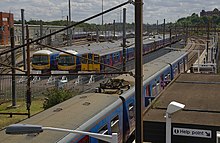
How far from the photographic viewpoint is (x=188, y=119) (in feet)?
23.0

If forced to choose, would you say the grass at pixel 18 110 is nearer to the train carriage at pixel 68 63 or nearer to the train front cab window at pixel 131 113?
the train front cab window at pixel 131 113

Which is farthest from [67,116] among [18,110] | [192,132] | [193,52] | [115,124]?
[193,52]

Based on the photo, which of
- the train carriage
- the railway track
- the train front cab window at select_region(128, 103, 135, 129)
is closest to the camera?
the train front cab window at select_region(128, 103, 135, 129)

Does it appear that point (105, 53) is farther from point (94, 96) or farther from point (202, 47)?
point (202, 47)

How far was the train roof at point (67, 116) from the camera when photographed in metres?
6.75

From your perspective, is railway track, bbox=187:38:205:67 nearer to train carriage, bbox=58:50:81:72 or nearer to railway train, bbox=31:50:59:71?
train carriage, bbox=58:50:81:72

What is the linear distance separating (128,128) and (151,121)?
4.69 m

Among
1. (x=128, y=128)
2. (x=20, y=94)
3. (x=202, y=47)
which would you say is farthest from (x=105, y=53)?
(x=202, y=47)

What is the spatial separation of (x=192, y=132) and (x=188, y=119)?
1.57 ft

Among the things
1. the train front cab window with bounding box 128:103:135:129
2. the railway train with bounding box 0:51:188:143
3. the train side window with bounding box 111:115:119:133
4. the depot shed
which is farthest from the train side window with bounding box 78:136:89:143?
the train front cab window with bounding box 128:103:135:129

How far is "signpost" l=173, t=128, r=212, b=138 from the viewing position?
645cm

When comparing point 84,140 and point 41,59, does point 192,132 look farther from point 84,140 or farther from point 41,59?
point 41,59

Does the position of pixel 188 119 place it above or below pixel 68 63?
below

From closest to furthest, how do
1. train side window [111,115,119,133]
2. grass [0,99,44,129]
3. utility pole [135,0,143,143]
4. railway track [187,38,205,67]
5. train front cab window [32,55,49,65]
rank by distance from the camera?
utility pole [135,0,143,143]
train side window [111,115,119,133]
grass [0,99,44,129]
train front cab window [32,55,49,65]
railway track [187,38,205,67]
